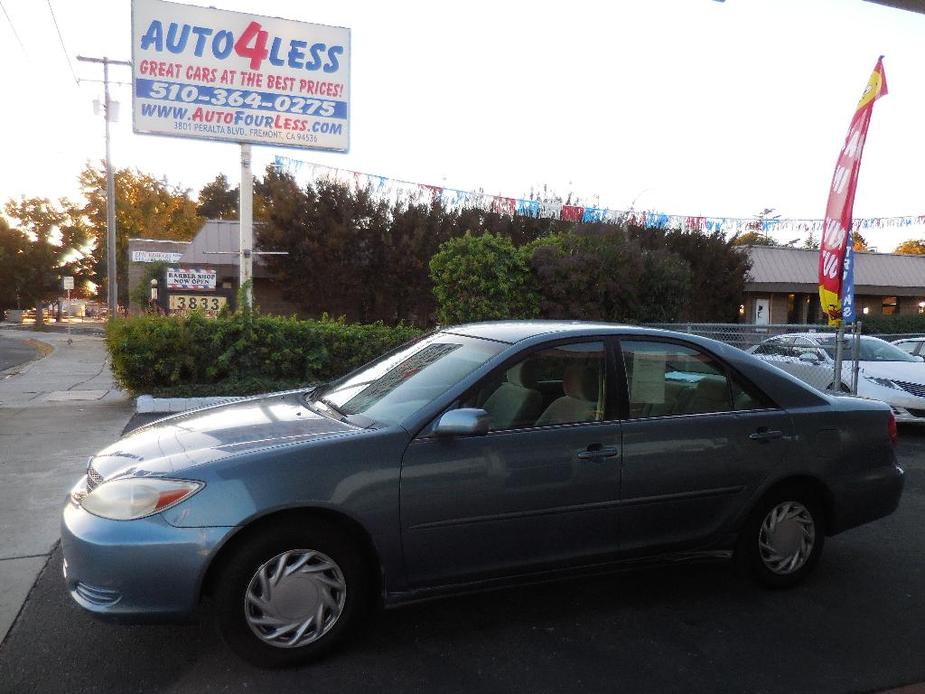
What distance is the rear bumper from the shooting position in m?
4.26

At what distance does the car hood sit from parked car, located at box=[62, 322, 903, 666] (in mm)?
17

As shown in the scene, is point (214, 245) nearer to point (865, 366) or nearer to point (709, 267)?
point (709, 267)

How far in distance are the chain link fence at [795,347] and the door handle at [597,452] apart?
6673mm

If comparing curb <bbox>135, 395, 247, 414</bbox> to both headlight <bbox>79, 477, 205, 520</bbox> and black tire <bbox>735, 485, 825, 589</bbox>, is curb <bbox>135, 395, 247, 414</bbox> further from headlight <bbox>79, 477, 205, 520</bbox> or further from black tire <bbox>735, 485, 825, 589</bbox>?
black tire <bbox>735, 485, 825, 589</bbox>

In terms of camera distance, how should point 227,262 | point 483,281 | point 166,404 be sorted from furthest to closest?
1. point 227,262
2. point 483,281
3. point 166,404

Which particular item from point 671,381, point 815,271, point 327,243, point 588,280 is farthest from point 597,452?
point 815,271

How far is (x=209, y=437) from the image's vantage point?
137 inches

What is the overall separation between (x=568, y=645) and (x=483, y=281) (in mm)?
9261

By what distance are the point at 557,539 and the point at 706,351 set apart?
4.75 ft

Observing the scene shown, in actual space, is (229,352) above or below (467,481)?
below

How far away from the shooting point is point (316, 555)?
3.15 meters

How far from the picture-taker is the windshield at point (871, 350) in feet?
34.0

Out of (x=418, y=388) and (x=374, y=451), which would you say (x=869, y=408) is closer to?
(x=418, y=388)

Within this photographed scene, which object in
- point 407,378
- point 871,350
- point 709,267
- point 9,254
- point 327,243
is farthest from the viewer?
point 9,254
